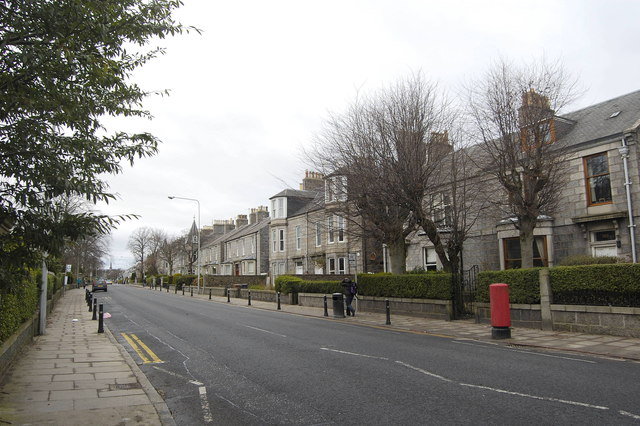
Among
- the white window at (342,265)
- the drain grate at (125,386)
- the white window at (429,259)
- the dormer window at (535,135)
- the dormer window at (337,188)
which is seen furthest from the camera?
the white window at (342,265)

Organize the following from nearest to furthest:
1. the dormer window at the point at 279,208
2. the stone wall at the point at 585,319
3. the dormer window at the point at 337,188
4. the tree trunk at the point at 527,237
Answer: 1. the stone wall at the point at 585,319
2. the tree trunk at the point at 527,237
3. the dormer window at the point at 337,188
4. the dormer window at the point at 279,208

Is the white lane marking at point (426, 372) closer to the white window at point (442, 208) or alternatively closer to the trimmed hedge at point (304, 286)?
the white window at point (442, 208)

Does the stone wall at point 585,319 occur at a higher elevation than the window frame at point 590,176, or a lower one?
lower

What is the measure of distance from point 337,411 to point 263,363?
3.66 meters

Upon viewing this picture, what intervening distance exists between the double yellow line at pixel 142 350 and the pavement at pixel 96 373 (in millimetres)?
410

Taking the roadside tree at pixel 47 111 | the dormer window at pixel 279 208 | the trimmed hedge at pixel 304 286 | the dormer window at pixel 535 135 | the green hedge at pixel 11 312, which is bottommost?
the trimmed hedge at pixel 304 286

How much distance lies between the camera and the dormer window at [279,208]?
146 ft

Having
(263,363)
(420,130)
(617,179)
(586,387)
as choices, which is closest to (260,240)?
(420,130)

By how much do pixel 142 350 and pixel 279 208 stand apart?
110 ft

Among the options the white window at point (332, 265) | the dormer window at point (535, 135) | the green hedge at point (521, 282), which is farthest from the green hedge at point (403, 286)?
the white window at point (332, 265)

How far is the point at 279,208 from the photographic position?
45.0 metres

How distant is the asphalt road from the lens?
5820mm

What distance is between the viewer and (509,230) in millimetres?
22688

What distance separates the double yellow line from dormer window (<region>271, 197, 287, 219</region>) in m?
30.4
